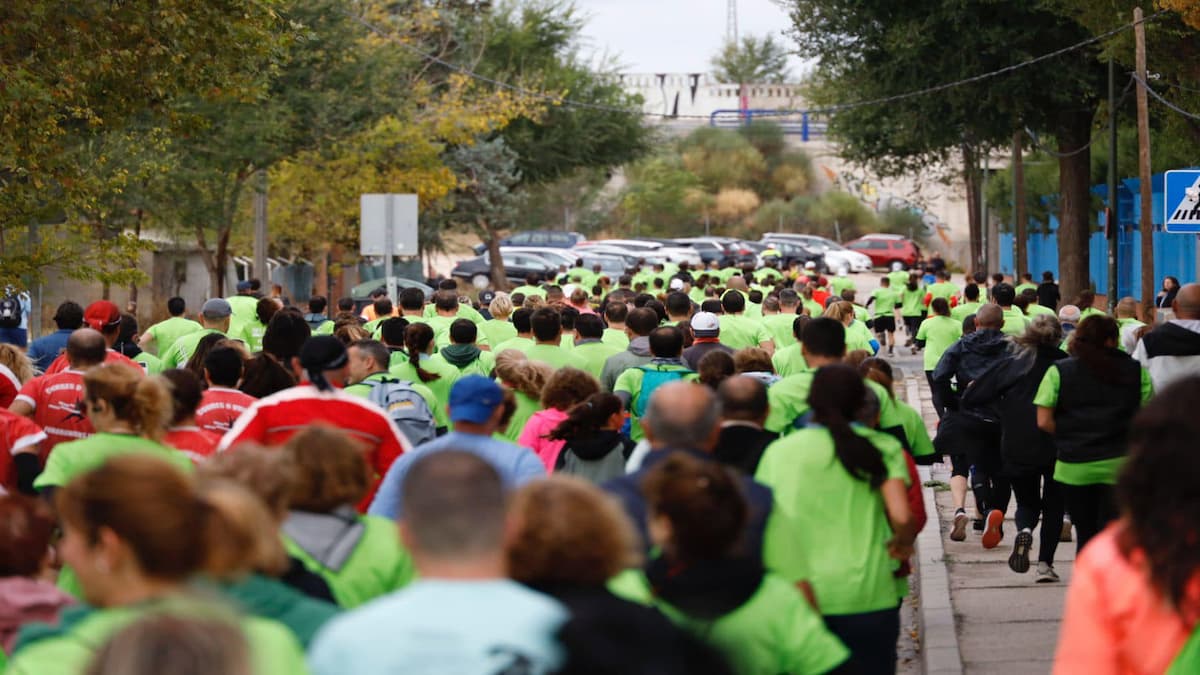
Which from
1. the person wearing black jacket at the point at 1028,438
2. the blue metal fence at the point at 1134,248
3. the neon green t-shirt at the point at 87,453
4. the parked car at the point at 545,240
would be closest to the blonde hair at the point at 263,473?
the neon green t-shirt at the point at 87,453

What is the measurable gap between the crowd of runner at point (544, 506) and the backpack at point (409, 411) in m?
0.02

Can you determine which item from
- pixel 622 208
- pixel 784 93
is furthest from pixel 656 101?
pixel 622 208

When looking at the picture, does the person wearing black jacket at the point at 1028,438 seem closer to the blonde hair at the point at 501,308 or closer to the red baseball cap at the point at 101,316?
the blonde hair at the point at 501,308

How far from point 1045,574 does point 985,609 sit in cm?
64

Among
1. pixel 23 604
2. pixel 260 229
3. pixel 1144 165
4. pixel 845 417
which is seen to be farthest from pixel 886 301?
pixel 23 604

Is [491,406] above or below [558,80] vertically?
below

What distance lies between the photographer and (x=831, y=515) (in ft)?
19.8

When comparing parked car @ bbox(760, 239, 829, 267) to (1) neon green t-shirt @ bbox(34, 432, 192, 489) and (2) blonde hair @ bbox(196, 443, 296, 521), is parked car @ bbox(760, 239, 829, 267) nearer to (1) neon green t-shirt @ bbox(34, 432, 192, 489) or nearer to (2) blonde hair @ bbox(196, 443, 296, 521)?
(1) neon green t-shirt @ bbox(34, 432, 192, 489)

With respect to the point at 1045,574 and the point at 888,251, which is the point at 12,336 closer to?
the point at 1045,574

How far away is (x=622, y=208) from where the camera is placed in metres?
94.7

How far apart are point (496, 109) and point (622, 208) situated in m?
53.9

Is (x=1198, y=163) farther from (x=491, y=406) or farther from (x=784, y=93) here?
(x=784, y=93)

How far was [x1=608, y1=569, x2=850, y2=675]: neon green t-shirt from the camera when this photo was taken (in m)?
4.22

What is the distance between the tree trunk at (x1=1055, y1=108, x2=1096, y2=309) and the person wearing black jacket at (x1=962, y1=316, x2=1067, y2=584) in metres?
22.5
